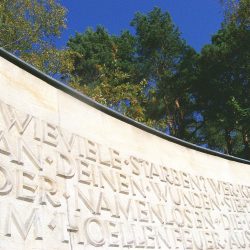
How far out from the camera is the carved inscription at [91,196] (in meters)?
4.86

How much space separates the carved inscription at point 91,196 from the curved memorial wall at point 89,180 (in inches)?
0.5

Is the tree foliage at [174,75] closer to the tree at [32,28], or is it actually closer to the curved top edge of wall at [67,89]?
the tree at [32,28]

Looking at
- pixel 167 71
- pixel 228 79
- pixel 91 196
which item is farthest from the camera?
pixel 167 71

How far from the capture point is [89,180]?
19.5 feet

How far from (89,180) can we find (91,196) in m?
0.22

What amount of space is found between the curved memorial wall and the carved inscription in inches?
0.5

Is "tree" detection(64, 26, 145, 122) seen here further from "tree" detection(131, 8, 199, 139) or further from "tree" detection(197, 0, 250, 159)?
"tree" detection(197, 0, 250, 159)

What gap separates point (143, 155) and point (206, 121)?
19171 millimetres

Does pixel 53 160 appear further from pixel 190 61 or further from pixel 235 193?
pixel 190 61

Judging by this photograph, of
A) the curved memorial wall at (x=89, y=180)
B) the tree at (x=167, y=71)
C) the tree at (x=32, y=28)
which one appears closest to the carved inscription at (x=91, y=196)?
the curved memorial wall at (x=89, y=180)

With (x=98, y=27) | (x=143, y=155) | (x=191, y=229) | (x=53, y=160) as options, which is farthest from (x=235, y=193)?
(x=98, y=27)

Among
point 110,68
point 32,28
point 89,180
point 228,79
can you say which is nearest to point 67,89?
point 89,180

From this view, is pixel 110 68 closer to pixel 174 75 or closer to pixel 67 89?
pixel 174 75

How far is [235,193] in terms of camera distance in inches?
387
